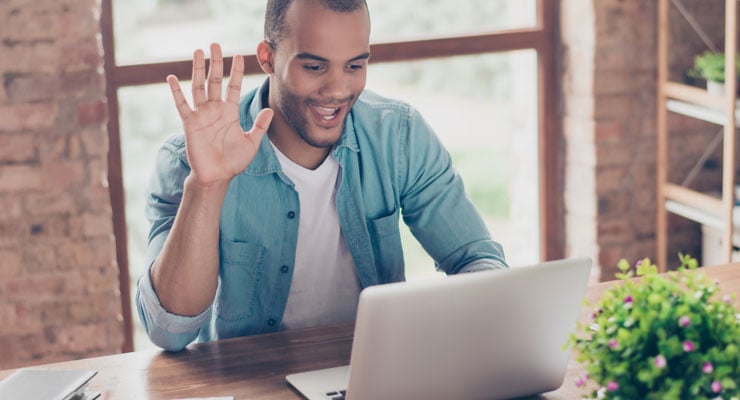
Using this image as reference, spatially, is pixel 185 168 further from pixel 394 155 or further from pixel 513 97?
pixel 513 97

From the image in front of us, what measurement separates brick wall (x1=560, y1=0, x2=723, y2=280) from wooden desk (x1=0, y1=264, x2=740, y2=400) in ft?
5.20

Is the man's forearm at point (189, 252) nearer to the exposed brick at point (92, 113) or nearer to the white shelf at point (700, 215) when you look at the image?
the exposed brick at point (92, 113)

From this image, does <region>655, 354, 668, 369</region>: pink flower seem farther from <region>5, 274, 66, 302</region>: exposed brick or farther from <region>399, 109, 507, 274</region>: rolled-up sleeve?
<region>5, 274, 66, 302</region>: exposed brick

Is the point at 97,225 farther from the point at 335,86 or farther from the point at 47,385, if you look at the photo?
the point at 47,385

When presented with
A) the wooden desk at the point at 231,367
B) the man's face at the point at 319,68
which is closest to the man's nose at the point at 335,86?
the man's face at the point at 319,68

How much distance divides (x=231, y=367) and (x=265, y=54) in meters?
0.68

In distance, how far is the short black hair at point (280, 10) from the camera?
2154 mm

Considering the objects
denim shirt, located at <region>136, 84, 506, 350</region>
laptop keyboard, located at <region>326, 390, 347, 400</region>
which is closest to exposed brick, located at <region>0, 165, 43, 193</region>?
denim shirt, located at <region>136, 84, 506, 350</region>

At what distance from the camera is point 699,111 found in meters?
3.30

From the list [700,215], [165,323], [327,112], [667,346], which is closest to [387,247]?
[327,112]

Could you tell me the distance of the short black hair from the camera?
2154mm

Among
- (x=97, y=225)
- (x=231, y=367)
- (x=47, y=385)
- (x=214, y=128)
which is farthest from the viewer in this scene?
(x=97, y=225)

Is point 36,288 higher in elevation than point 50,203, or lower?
lower

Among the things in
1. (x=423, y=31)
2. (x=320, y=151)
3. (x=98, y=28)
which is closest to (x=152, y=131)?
(x=98, y=28)
